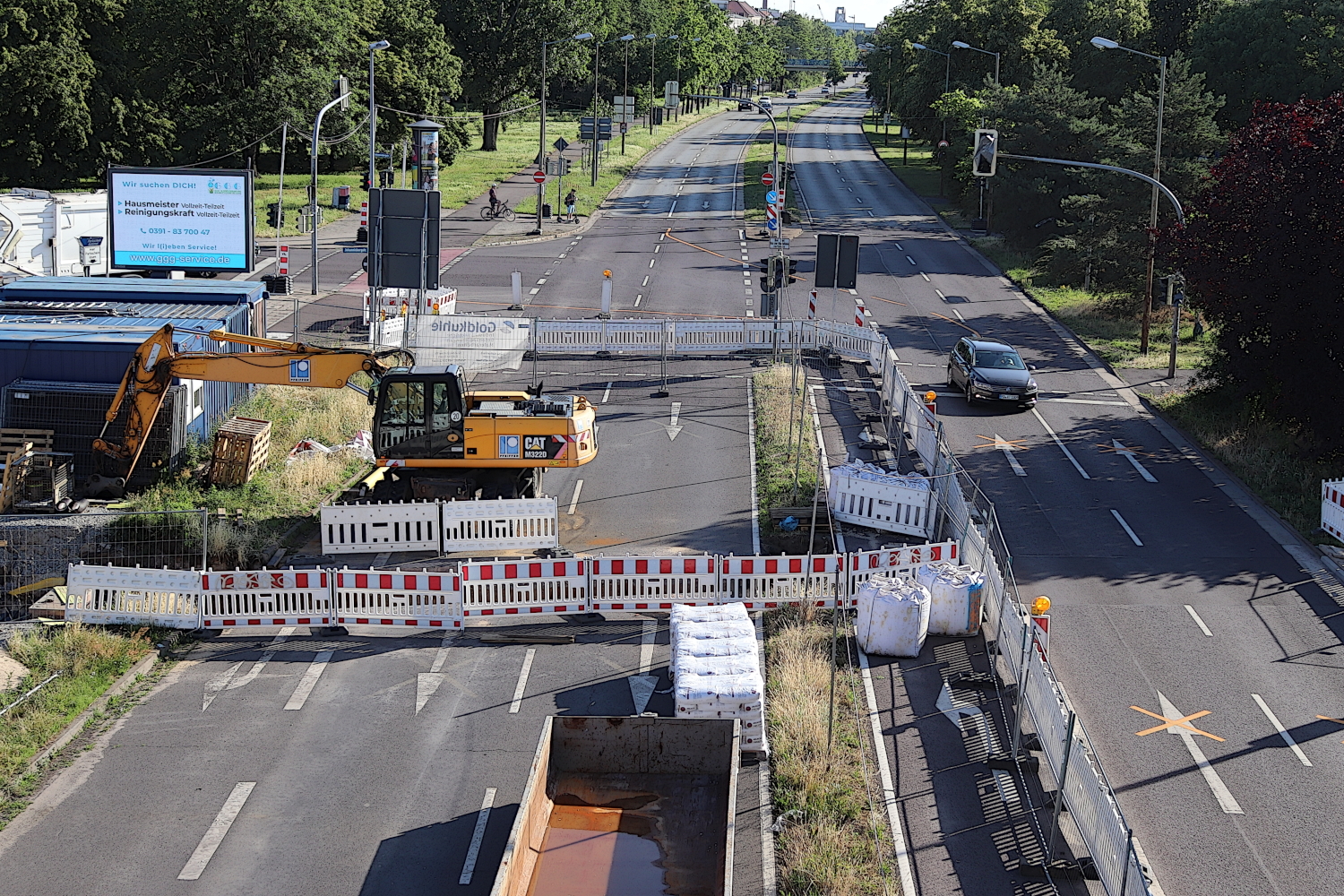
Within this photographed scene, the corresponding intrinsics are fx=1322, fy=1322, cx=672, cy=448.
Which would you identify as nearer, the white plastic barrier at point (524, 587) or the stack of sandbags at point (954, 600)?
the stack of sandbags at point (954, 600)

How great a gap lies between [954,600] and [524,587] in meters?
6.02

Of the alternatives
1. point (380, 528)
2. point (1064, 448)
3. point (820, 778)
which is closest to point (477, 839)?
point (820, 778)

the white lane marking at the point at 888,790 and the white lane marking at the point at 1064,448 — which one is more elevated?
the white lane marking at the point at 1064,448

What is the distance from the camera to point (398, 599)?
18.5m

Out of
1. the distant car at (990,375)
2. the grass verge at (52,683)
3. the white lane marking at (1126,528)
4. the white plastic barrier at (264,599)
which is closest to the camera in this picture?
the grass verge at (52,683)

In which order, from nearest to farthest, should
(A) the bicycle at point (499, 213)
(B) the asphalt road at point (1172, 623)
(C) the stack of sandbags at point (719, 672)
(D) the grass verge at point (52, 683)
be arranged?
(B) the asphalt road at point (1172, 623) < (D) the grass verge at point (52, 683) < (C) the stack of sandbags at point (719, 672) < (A) the bicycle at point (499, 213)

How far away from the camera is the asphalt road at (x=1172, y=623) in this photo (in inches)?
549

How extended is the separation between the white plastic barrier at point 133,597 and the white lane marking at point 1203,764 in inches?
508

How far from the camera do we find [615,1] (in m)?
107

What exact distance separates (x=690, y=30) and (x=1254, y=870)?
11218cm

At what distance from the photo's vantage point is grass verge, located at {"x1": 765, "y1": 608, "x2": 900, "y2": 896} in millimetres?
12539

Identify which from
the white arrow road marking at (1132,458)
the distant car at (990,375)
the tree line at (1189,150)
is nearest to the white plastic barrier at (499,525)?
the white arrow road marking at (1132,458)

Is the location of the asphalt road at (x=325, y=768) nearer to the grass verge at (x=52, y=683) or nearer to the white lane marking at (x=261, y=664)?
the white lane marking at (x=261, y=664)

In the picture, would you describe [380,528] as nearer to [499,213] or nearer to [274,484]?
[274,484]
